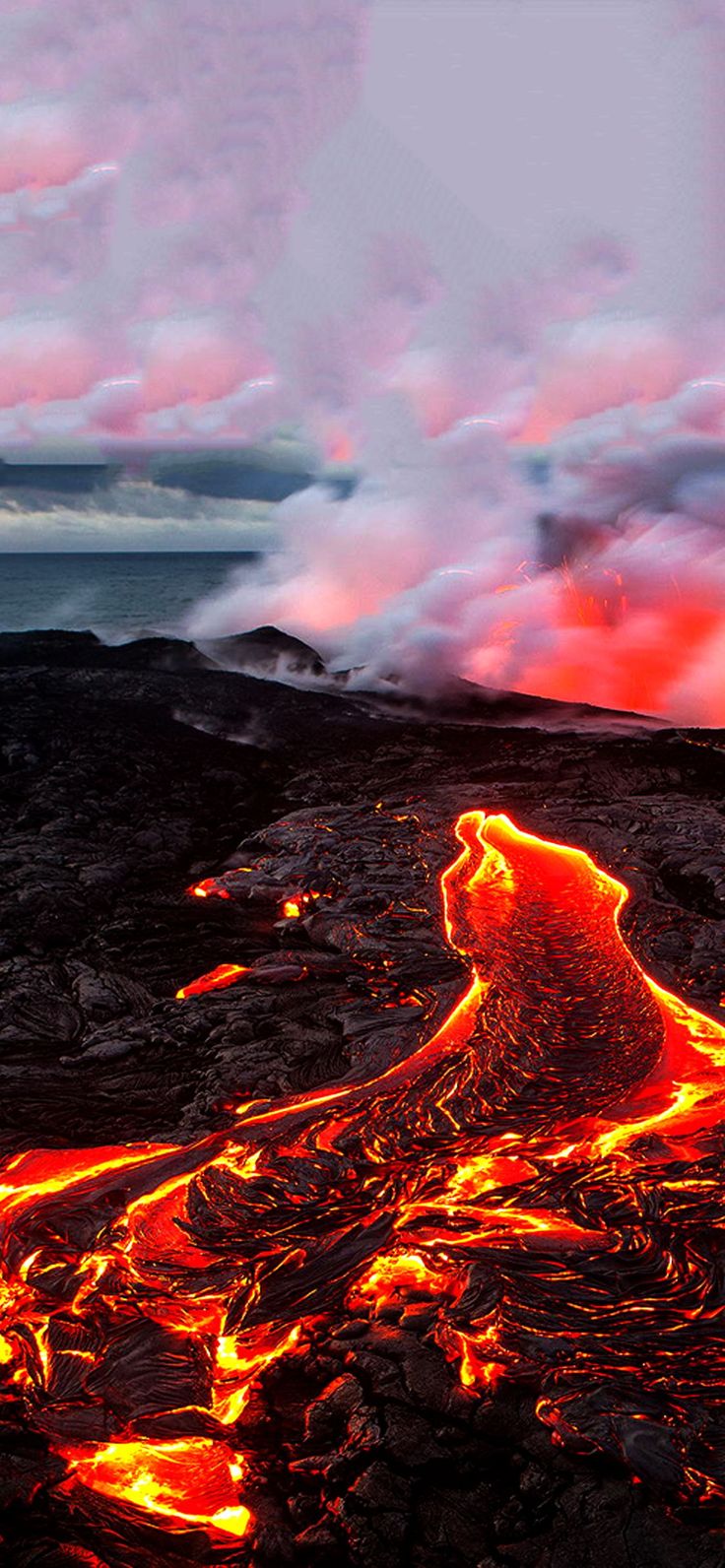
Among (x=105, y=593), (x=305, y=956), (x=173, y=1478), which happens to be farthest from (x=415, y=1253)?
(x=105, y=593)

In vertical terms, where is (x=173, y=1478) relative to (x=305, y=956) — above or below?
below

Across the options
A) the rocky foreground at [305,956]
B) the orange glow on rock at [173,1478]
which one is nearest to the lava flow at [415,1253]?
the orange glow on rock at [173,1478]

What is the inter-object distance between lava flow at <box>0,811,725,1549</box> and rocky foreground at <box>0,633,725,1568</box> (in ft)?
0.41

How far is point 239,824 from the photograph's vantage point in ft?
43.1

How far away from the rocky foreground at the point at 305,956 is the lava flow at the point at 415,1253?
0.13 m

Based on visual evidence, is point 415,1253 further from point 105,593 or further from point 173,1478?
point 105,593

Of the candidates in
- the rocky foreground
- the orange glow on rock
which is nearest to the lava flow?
the orange glow on rock

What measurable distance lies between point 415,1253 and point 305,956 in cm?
405

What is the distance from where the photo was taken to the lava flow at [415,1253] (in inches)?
161

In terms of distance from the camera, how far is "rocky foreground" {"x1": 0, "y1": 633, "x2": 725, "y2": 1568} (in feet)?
12.1

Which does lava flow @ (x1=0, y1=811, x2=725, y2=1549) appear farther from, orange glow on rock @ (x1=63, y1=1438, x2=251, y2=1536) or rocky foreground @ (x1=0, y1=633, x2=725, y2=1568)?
rocky foreground @ (x1=0, y1=633, x2=725, y2=1568)

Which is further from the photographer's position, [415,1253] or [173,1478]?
[415,1253]

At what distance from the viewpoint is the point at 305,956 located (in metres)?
9.00

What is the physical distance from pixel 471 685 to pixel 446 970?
14528 mm
